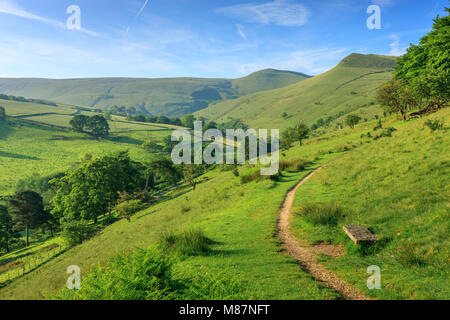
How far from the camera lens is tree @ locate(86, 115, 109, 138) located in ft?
438

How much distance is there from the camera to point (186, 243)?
1041 cm

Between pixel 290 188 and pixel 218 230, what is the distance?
1014cm

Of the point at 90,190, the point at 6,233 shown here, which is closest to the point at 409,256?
the point at 90,190

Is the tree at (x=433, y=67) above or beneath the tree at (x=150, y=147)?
above

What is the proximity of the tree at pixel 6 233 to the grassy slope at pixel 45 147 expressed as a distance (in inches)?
1156

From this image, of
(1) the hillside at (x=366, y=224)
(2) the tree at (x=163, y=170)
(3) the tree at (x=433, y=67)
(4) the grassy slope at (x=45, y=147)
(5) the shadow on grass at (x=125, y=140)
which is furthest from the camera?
(5) the shadow on grass at (x=125, y=140)

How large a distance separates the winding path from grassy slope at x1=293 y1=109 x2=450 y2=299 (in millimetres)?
332

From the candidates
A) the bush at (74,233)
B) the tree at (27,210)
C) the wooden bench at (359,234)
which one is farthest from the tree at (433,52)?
the tree at (27,210)

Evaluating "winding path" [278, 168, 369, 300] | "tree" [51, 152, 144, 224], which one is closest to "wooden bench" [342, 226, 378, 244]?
"winding path" [278, 168, 369, 300]

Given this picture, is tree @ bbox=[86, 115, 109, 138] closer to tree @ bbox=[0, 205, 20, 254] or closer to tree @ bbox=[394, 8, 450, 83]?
tree @ bbox=[0, 205, 20, 254]

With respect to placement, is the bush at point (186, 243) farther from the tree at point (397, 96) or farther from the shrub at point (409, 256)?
the tree at point (397, 96)

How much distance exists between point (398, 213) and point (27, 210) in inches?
2785

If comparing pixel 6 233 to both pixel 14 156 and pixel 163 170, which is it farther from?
pixel 14 156

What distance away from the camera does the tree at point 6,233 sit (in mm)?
47000
